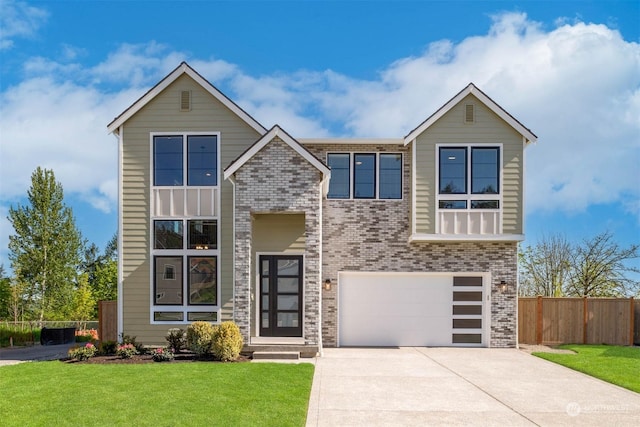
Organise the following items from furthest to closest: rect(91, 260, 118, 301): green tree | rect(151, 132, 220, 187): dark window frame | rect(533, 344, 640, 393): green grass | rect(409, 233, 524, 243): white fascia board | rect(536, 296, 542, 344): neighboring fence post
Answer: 1. rect(91, 260, 118, 301): green tree
2. rect(536, 296, 542, 344): neighboring fence post
3. rect(409, 233, 524, 243): white fascia board
4. rect(151, 132, 220, 187): dark window frame
5. rect(533, 344, 640, 393): green grass

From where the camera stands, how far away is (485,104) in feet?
44.4

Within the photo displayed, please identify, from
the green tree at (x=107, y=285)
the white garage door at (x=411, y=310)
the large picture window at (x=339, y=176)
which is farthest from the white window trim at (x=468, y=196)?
the green tree at (x=107, y=285)

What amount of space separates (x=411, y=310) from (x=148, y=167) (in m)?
8.82

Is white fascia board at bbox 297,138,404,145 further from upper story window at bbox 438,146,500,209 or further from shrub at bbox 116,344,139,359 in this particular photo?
shrub at bbox 116,344,139,359

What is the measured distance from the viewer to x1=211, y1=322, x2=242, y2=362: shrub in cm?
1102

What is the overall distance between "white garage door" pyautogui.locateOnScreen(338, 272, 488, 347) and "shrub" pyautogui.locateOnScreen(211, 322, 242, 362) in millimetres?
3881

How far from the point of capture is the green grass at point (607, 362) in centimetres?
971

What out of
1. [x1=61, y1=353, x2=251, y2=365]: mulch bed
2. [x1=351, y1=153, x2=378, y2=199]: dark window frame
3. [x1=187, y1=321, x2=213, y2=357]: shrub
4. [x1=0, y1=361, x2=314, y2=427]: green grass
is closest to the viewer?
[x1=0, y1=361, x2=314, y2=427]: green grass

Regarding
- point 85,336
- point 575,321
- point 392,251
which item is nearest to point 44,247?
point 85,336

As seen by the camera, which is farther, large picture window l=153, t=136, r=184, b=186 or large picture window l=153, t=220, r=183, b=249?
large picture window l=153, t=136, r=184, b=186

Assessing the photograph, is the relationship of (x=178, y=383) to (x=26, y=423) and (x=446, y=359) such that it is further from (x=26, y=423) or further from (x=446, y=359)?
(x=446, y=359)

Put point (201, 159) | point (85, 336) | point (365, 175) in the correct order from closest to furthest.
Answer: point (201, 159)
point (365, 175)
point (85, 336)

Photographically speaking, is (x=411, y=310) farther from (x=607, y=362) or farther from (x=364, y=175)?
(x=607, y=362)

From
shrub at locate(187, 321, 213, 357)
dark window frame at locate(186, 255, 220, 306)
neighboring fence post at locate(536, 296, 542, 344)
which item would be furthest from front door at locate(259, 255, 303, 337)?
neighboring fence post at locate(536, 296, 542, 344)
